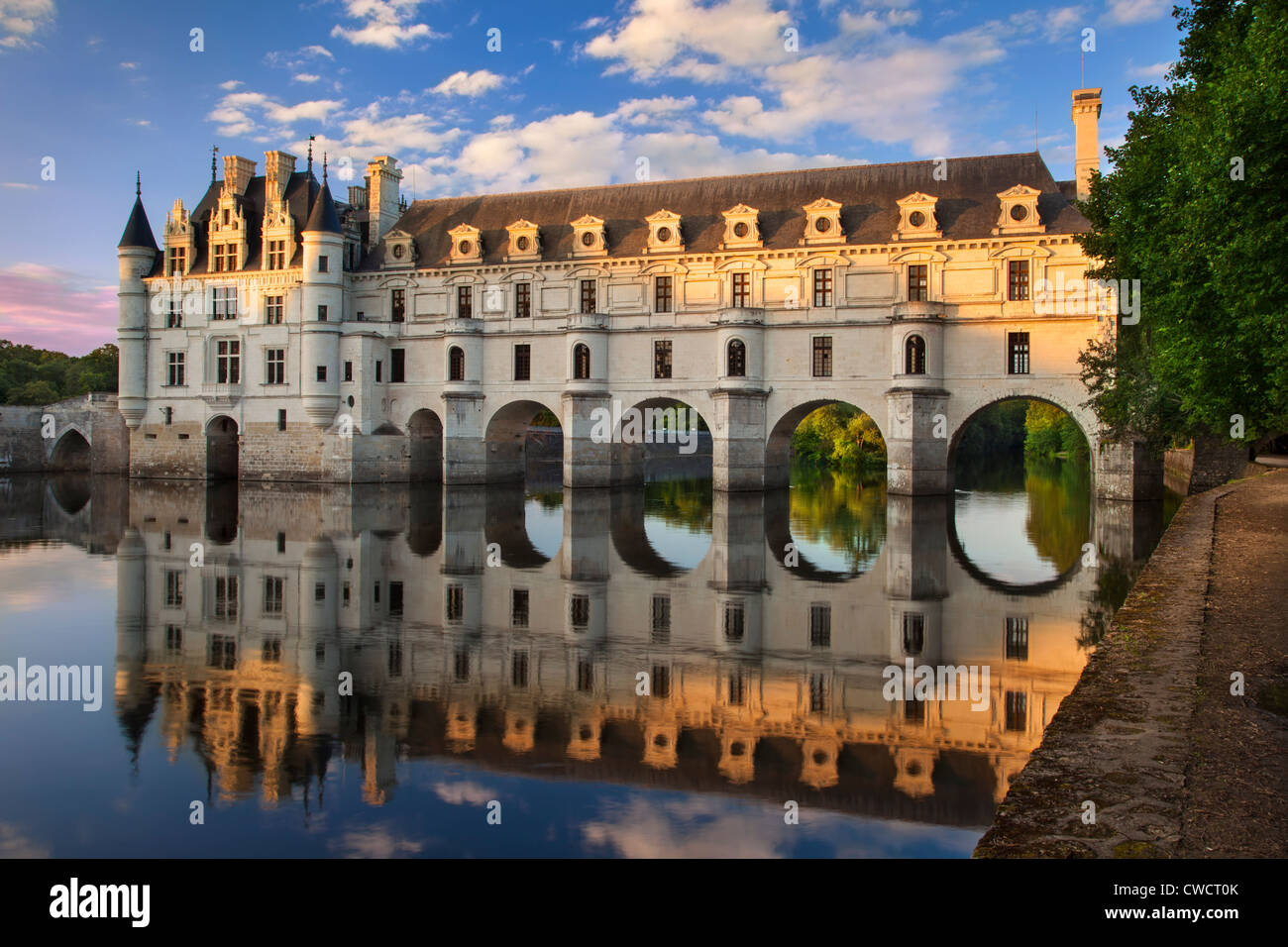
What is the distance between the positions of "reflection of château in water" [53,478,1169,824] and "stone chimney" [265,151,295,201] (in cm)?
2848

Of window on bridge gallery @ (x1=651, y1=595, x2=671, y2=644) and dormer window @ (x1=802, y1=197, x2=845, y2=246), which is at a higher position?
dormer window @ (x1=802, y1=197, x2=845, y2=246)

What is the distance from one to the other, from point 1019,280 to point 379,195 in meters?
31.1

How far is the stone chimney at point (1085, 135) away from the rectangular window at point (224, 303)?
39537 mm

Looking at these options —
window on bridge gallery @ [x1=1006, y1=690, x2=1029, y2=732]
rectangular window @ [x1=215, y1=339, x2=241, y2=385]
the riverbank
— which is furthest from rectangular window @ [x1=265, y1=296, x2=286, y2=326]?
window on bridge gallery @ [x1=1006, y1=690, x2=1029, y2=732]

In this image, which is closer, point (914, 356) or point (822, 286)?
point (914, 356)

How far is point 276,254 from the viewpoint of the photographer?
4616 cm

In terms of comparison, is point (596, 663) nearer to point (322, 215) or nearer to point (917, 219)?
point (917, 219)

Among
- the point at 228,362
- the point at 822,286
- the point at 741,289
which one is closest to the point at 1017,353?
the point at 822,286

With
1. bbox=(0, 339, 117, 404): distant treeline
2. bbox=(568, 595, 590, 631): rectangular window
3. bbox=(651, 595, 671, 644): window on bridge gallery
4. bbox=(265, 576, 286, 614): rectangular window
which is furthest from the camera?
bbox=(0, 339, 117, 404): distant treeline

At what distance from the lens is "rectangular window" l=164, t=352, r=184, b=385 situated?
48500 millimetres

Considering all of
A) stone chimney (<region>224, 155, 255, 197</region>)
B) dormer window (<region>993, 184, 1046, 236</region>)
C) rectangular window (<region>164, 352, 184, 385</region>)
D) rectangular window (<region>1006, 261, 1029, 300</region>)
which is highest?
stone chimney (<region>224, 155, 255, 197</region>)

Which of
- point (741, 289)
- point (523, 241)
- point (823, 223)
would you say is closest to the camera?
point (823, 223)

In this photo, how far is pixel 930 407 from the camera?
36.6m

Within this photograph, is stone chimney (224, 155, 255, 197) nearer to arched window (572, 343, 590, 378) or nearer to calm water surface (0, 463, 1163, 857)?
arched window (572, 343, 590, 378)
